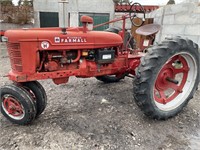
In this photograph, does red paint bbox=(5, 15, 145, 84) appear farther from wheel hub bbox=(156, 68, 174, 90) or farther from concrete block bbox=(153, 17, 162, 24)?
concrete block bbox=(153, 17, 162, 24)

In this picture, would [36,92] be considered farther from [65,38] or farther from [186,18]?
[186,18]

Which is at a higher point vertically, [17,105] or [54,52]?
[54,52]

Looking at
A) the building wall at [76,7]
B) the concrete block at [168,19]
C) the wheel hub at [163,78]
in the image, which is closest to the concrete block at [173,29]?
the concrete block at [168,19]

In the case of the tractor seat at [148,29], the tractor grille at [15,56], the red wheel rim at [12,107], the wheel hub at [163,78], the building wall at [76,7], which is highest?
the building wall at [76,7]

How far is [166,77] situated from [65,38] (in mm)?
1546

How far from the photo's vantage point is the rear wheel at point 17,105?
7.15ft

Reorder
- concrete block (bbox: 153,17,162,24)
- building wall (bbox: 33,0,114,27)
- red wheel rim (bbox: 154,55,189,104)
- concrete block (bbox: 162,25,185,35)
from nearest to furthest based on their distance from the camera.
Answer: red wheel rim (bbox: 154,55,189,104)
concrete block (bbox: 162,25,185,35)
concrete block (bbox: 153,17,162,24)
building wall (bbox: 33,0,114,27)

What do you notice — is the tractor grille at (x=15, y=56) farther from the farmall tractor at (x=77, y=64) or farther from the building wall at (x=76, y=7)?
the building wall at (x=76, y=7)

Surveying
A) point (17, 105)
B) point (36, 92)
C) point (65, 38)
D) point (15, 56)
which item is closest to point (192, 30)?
point (65, 38)

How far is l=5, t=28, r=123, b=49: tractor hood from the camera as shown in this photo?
2.10 meters

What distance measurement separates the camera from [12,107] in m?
2.32

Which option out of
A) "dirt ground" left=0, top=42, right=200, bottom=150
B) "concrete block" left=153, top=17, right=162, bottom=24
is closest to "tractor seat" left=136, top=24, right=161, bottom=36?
"dirt ground" left=0, top=42, right=200, bottom=150

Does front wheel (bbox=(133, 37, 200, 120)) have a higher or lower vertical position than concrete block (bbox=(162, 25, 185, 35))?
lower

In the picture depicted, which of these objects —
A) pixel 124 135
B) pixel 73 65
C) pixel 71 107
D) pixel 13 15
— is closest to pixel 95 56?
pixel 73 65
